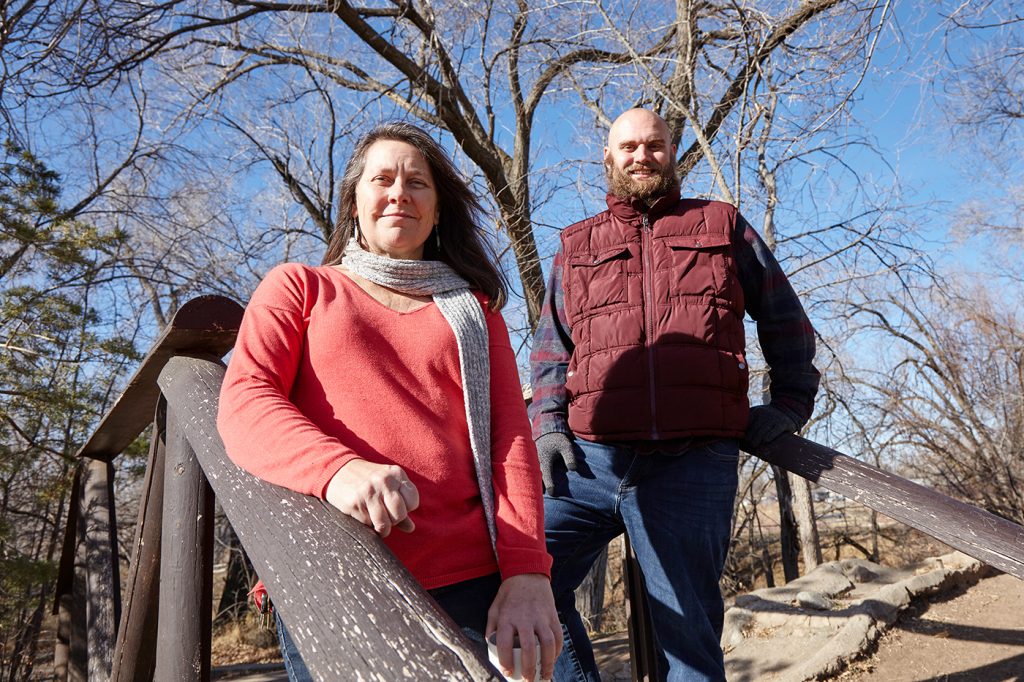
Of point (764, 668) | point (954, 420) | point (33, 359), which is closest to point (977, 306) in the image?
point (954, 420)

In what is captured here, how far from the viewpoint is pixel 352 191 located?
69.4 inches

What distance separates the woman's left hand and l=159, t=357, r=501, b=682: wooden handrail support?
44 centimetres

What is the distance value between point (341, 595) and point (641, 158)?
1.89m

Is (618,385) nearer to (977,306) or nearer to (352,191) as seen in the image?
(352,191)

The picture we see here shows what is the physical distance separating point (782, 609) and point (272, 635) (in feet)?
24.8

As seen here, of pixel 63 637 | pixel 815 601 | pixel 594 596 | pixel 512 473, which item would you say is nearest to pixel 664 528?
pixel 512 473

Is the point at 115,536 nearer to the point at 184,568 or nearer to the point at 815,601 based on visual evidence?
the point at 184,568

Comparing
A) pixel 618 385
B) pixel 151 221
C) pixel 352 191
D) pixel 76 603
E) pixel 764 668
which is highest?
pixel 151 221

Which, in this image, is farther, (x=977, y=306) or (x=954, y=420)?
(x=977, y=306)

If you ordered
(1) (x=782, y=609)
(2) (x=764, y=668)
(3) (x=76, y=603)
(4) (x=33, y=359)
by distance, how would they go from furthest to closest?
1. (4) (x=33, y=359)
2. (1) (x=782, y=609)
3. (2) (x=764, y=668)
4. (3) (x=76, y=603)

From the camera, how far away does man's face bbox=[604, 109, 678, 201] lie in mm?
2416

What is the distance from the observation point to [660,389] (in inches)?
86.6

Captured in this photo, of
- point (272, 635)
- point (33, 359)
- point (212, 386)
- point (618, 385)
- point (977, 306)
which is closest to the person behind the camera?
point (212, 386)

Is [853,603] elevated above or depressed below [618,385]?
below
